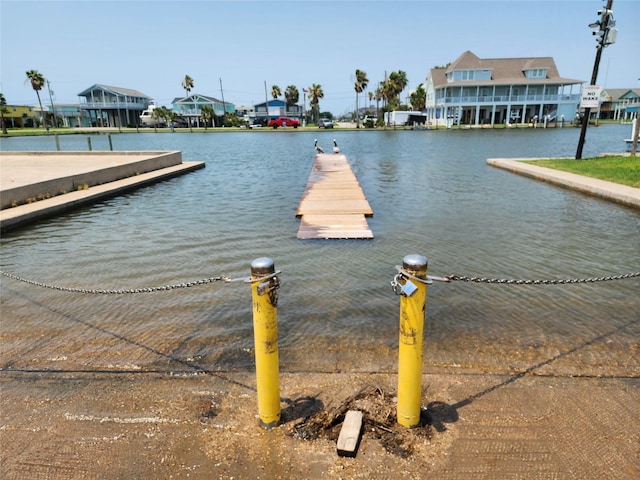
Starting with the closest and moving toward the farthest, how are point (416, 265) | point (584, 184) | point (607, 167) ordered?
point (416, 265)
point (584, 184)
point (607, 167)

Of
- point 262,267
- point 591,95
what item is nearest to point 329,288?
point 262,267

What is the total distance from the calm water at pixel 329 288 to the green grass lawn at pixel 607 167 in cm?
288

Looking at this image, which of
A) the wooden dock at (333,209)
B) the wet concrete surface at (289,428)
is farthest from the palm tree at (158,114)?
the wet concrete surface at (289,428)

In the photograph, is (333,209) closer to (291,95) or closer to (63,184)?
(63,184)

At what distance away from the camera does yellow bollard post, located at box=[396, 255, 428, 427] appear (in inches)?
115

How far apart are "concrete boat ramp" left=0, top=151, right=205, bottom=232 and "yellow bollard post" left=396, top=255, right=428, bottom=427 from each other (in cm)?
1064

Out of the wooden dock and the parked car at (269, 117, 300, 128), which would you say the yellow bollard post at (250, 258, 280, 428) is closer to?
the wooden dock

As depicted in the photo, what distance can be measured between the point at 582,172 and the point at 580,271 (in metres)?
12.1

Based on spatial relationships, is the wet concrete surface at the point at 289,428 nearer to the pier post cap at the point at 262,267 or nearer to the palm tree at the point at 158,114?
the pier post cap at the point at 262,267

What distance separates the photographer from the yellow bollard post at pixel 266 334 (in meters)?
2.98

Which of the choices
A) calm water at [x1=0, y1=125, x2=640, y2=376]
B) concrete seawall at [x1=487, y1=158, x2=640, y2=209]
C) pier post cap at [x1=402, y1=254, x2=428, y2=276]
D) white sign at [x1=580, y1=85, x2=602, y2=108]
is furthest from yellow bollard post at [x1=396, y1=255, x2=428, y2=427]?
white sign at [x1=580, y1=85, x2=602, y2=108]

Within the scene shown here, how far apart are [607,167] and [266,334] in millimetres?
19488

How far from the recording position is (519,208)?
40.8 feet

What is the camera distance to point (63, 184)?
1398 cm
